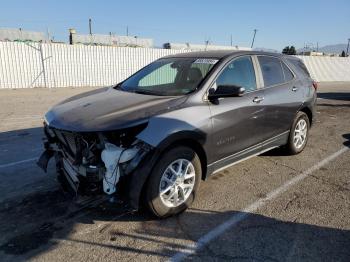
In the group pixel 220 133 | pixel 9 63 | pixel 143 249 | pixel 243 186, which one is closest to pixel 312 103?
pixel 243 186

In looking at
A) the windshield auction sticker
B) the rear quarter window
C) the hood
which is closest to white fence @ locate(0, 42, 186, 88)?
the hood

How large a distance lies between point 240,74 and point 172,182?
1.93m

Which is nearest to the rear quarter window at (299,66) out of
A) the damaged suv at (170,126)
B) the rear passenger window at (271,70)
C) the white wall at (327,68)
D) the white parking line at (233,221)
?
the rear passenger window at (271,70)

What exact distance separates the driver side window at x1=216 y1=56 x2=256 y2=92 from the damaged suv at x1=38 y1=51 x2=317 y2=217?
0.05ft

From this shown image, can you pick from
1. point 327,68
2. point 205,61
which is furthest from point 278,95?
point 327,68

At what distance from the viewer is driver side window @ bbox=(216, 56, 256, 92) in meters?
4.66

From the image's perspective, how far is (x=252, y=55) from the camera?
5.31m

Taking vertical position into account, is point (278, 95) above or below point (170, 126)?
above

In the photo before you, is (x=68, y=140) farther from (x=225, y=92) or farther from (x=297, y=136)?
(x=297, y=136)

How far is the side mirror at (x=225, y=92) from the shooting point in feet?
14.1

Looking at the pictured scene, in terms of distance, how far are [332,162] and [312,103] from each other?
45.1 inches

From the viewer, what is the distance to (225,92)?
4328 mm

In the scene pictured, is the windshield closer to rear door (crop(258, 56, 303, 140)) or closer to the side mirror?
the side mirror

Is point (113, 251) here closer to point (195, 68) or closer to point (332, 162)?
point (195, 68)
